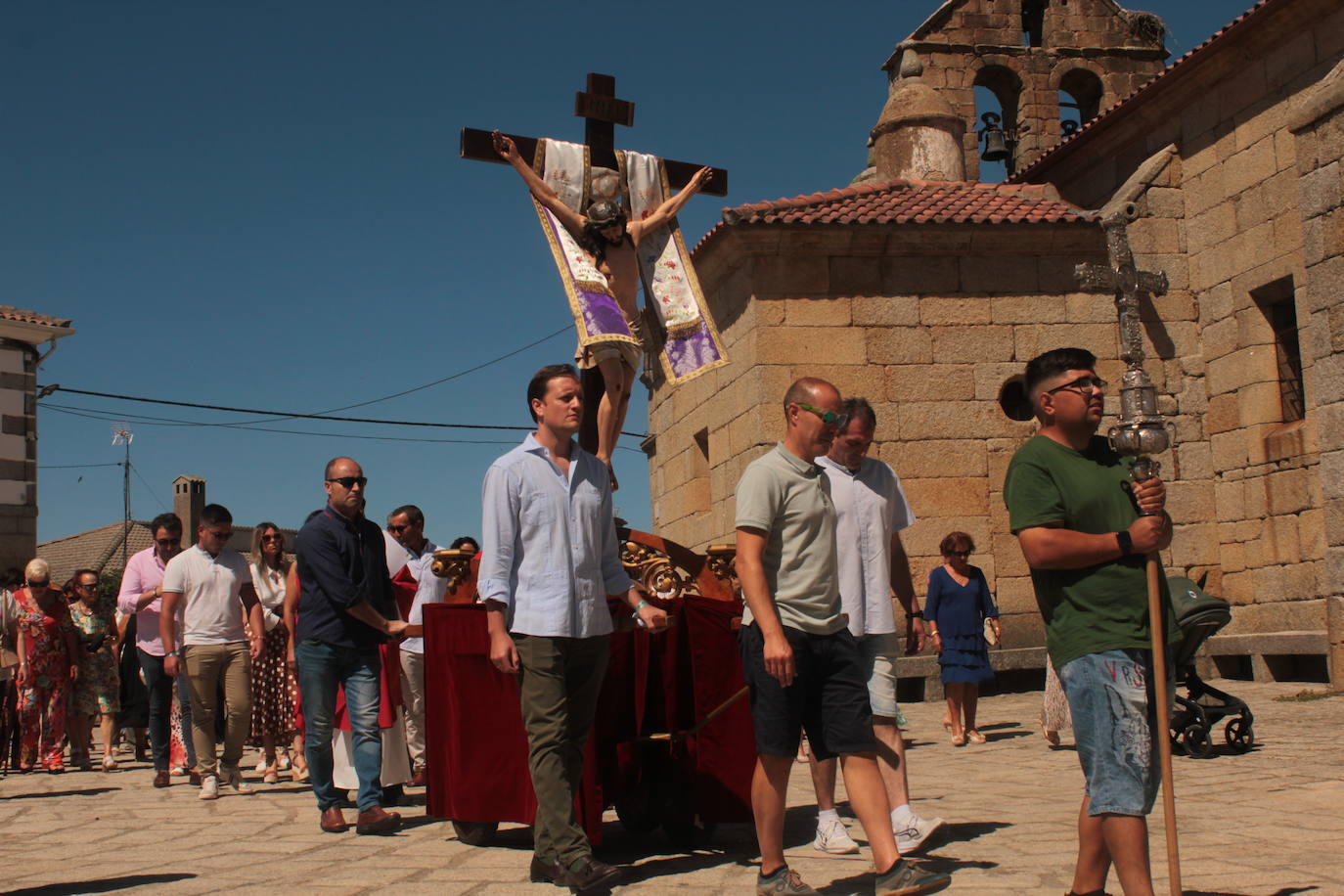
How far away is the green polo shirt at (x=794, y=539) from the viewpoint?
4742 mm

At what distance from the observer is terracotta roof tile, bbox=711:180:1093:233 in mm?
14791

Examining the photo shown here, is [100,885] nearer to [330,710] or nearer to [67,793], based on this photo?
[330,710]

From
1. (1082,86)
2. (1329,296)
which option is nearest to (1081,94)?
(1082,86)

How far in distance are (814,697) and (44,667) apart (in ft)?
29.0

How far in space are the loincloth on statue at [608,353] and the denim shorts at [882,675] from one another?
1866mm

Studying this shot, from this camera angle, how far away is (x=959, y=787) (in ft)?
25.1

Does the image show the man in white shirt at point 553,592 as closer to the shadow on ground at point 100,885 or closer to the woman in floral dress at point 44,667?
the shadow on ground at point 100,885

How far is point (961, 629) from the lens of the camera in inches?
402

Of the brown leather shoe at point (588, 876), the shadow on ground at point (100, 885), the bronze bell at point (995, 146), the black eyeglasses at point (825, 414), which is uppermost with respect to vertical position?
the bronze bell at point (995, 146)

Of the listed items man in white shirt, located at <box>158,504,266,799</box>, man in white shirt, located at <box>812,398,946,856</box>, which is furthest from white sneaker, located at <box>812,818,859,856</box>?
man in white shirt, located at <box>158,504,266,799</box>

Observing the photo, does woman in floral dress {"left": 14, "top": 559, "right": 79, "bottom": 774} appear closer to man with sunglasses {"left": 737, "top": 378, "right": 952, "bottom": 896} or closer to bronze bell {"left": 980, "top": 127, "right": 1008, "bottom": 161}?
man with sunglasses {"left": 737, "top": 378, "right": 952, "bottom": 896}

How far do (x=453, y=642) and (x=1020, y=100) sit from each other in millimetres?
21480

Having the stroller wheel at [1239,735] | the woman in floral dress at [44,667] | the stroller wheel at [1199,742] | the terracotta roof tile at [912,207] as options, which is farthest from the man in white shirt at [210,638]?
the terracotta roof tile at [912,207]

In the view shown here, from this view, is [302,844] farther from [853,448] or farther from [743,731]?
[853,448]
